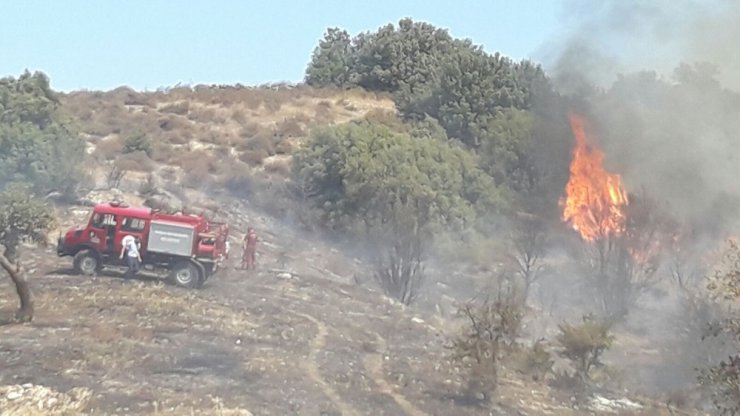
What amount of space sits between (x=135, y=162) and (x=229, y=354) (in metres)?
29.7

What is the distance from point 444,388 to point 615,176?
25.1 meters

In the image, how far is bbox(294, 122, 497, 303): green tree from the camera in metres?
35.4

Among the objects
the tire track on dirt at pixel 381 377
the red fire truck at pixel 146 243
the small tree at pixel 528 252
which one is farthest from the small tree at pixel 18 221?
the small tree at pixel 528 252

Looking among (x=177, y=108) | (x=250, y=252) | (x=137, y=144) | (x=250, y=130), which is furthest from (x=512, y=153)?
(x=177, y=108)

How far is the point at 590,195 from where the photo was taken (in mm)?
42531

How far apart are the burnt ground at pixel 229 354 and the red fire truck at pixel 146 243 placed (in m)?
0.53

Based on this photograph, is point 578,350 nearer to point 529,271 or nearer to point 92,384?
point 92,384

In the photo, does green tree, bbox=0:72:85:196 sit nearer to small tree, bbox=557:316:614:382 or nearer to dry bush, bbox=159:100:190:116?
dry bush, bbox=159:100:190:116

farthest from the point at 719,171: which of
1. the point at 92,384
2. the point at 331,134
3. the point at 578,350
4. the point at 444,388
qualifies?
the point at 92,384

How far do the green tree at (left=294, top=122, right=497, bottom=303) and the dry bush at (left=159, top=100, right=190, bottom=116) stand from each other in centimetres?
1975

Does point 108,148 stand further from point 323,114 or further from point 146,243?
point 146,243

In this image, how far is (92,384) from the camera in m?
17.2

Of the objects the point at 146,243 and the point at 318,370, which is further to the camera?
the point at 146,243

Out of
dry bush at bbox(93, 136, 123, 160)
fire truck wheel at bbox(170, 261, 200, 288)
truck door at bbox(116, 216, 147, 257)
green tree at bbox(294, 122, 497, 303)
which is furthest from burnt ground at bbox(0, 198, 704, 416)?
dry bush at bbox(93, 136, 123, 160)
